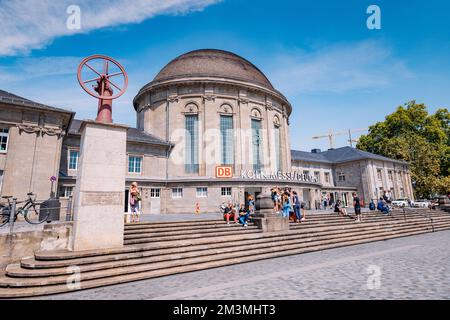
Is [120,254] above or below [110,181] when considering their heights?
below

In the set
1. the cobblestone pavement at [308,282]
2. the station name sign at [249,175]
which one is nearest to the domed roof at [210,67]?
the station name sign at [249,175]

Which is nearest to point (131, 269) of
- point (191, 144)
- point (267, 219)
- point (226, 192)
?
point (267, 219)

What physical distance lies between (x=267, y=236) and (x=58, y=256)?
25.8 ft

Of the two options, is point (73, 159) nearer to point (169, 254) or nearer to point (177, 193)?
point (177, 193)

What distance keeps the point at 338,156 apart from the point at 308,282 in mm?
46330

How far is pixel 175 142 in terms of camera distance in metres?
28.3

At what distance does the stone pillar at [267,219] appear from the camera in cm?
1224

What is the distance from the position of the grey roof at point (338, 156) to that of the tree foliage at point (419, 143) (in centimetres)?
306

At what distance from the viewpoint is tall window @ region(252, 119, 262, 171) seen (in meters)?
29.8

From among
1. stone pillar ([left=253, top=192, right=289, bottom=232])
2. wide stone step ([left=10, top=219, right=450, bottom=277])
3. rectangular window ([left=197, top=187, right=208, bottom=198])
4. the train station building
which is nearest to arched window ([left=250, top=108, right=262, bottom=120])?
the train station building

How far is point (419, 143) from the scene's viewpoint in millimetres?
45344
